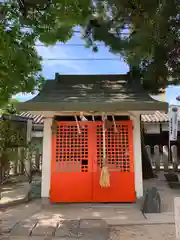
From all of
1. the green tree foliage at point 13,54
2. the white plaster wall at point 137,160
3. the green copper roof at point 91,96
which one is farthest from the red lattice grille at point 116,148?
the green tree foliage at point 13,54

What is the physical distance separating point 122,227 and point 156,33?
4.57 m

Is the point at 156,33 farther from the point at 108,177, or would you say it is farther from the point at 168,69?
the point at 108,177

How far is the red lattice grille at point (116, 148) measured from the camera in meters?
7.36

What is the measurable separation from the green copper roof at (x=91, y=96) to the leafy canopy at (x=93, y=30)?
0.98 metres

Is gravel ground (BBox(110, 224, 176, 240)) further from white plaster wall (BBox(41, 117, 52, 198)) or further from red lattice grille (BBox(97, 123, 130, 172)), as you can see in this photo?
white plaster wall (BBox(41, 117, 52, 198))

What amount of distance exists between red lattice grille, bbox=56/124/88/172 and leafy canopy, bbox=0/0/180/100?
6.80 ft

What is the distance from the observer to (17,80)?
23.9 ft

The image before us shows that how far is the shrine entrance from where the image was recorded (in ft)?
23.7

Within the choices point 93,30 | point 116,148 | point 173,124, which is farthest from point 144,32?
point 173,124

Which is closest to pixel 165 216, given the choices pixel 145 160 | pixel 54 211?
pixel 54 211

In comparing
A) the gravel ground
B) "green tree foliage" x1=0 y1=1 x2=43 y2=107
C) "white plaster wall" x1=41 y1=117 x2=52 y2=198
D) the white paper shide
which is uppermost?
"green tree foliage" x1=0 y1=1 x2=43 y2=107

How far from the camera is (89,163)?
287 inches

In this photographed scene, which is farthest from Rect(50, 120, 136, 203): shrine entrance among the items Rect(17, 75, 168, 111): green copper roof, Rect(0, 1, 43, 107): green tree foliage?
Rect(0, 1, 43, 107): green tree foliage

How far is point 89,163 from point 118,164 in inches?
33.6
